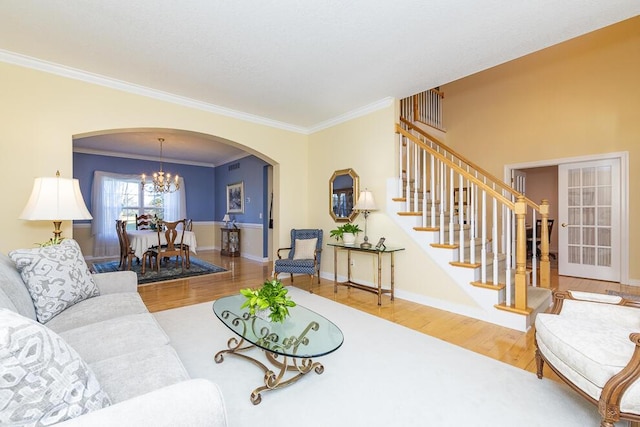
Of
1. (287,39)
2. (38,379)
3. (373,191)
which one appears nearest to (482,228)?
(373,191)

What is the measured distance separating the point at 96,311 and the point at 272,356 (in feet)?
4.21

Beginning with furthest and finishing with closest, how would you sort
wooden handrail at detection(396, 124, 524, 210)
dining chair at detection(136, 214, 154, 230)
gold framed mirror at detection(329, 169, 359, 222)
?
dining chair at detection(136, 214, 154, 230), gold framed mirror at detection(329, 169, 359, 222), wooden handrail at detection(396, 124, 524, 210)

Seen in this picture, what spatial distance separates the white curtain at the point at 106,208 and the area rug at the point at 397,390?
5959 mm

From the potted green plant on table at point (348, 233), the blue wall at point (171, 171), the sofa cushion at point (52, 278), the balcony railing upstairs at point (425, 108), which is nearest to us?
the sofa cushion at point (52, 278)

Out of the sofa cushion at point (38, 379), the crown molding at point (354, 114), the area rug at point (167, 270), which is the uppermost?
the crown molding at point (354, 114)

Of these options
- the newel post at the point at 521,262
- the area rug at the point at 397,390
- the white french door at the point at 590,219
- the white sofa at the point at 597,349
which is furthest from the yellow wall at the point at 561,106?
the area rug at the point at 397,390

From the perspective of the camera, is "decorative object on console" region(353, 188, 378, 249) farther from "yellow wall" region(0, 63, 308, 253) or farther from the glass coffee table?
"yellow wall" region(0, 63, 308, 253)

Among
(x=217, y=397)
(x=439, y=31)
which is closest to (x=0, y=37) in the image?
(x=217, y=397)

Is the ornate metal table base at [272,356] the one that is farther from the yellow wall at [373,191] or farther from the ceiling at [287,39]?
the ceiling at [287,39]

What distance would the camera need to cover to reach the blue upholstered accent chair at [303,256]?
4219mm

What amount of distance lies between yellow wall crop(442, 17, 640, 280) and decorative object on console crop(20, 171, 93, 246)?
6.58 m

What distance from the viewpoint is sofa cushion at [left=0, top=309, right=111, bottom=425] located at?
2.32 feet

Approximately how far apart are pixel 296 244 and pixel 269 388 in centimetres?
295

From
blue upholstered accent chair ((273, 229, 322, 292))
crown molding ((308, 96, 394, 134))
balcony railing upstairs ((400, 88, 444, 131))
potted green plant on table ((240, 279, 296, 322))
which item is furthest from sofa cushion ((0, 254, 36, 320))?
balcony railing upstairs ((400, 88, 444, 131))
